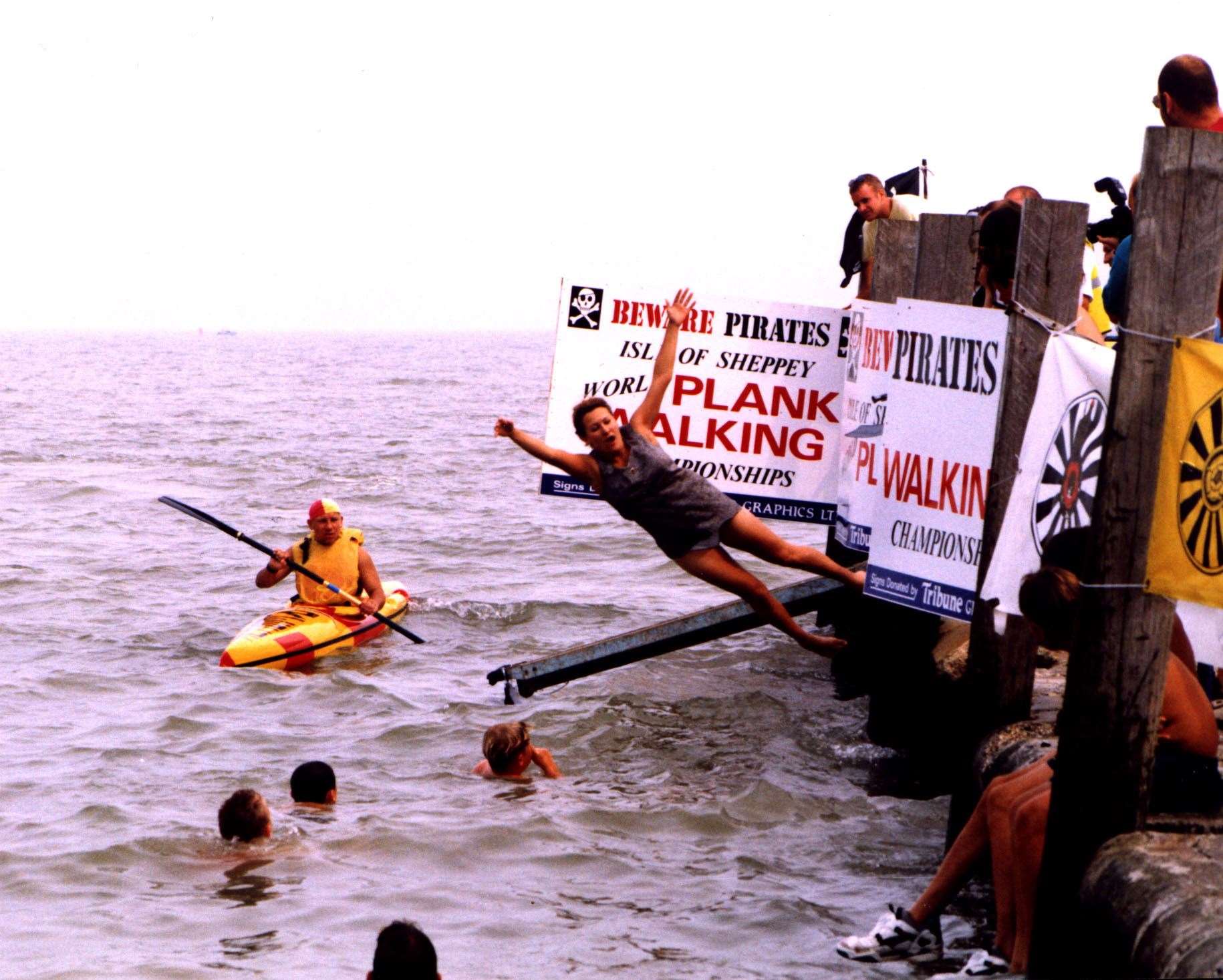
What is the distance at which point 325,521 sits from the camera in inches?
535

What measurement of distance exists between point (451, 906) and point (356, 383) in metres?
55.5

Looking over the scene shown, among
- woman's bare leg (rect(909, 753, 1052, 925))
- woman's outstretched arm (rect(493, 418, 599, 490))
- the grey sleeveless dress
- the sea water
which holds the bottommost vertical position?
the sea water

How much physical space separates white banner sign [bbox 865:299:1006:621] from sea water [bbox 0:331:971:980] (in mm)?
1396

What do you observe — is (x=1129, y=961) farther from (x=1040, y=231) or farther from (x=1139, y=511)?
(x=1040, y=231)

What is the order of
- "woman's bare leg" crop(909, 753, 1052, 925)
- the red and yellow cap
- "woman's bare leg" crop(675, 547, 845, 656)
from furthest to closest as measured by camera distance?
the red and yellow cap → "woman's bare leg" crop(675, 547, 845, 656) → "woman's bare leg" crop(909, 753, 1052, 925)

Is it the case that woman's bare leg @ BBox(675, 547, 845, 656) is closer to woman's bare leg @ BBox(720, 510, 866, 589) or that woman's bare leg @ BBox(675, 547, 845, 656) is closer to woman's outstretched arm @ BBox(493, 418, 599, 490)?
woman's bare leg @ BBox(720, 510, 866, 589)

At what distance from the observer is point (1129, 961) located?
445cm

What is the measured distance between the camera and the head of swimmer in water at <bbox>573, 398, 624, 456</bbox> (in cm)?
858

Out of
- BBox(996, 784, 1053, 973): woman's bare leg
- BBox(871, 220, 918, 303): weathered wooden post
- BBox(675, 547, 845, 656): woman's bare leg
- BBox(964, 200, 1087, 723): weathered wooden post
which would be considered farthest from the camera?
BBox(871, 220, 918, 303): weathered wooden post

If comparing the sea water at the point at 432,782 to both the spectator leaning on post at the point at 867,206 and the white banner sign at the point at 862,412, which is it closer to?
the white banner sign at the point at 862,412

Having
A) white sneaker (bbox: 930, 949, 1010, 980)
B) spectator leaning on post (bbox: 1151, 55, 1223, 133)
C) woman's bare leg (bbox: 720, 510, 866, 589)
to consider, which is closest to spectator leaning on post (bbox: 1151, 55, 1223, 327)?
spectator leaning on post (bbox: 1151, 55, 1223, 133)

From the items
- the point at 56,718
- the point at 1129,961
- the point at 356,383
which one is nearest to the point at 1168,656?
the point at 1129,961

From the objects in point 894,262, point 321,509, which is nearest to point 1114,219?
point 894,262

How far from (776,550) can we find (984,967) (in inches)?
147
